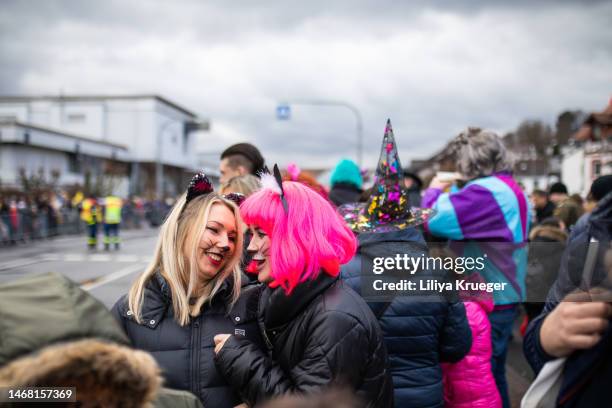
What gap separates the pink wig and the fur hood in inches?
25.1

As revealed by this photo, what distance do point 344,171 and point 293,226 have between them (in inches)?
133

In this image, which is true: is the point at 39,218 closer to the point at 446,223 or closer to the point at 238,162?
the point at 238,162

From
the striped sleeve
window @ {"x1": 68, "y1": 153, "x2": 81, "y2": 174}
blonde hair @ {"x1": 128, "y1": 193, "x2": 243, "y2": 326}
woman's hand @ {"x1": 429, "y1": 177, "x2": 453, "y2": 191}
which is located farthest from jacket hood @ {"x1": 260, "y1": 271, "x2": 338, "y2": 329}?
window @ {"x1": 68, "y1": 153, "x2": 81, "y2": 174}

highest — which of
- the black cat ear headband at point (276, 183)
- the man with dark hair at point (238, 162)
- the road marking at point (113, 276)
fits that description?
the man with dark hair at point (238, 162)

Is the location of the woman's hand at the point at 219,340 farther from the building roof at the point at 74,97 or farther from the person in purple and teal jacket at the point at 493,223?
the building roof at the point at 74,97

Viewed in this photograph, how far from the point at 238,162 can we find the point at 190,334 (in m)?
2.20

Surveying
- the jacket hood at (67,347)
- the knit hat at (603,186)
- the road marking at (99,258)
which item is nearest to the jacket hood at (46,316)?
the jacket hood at (67,347)

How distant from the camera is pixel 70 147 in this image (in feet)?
135

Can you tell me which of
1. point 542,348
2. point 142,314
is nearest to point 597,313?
point 542,348

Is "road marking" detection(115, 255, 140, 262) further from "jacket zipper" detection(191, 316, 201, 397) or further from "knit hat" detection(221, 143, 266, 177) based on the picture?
"jacket zipper" detection(191, 316, 201, 397)

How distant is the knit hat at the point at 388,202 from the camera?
2719 millimetres

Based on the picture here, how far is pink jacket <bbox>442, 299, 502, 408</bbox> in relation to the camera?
2.90m

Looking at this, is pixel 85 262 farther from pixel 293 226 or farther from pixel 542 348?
pixel 542 348

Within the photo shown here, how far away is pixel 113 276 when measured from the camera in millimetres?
9992
